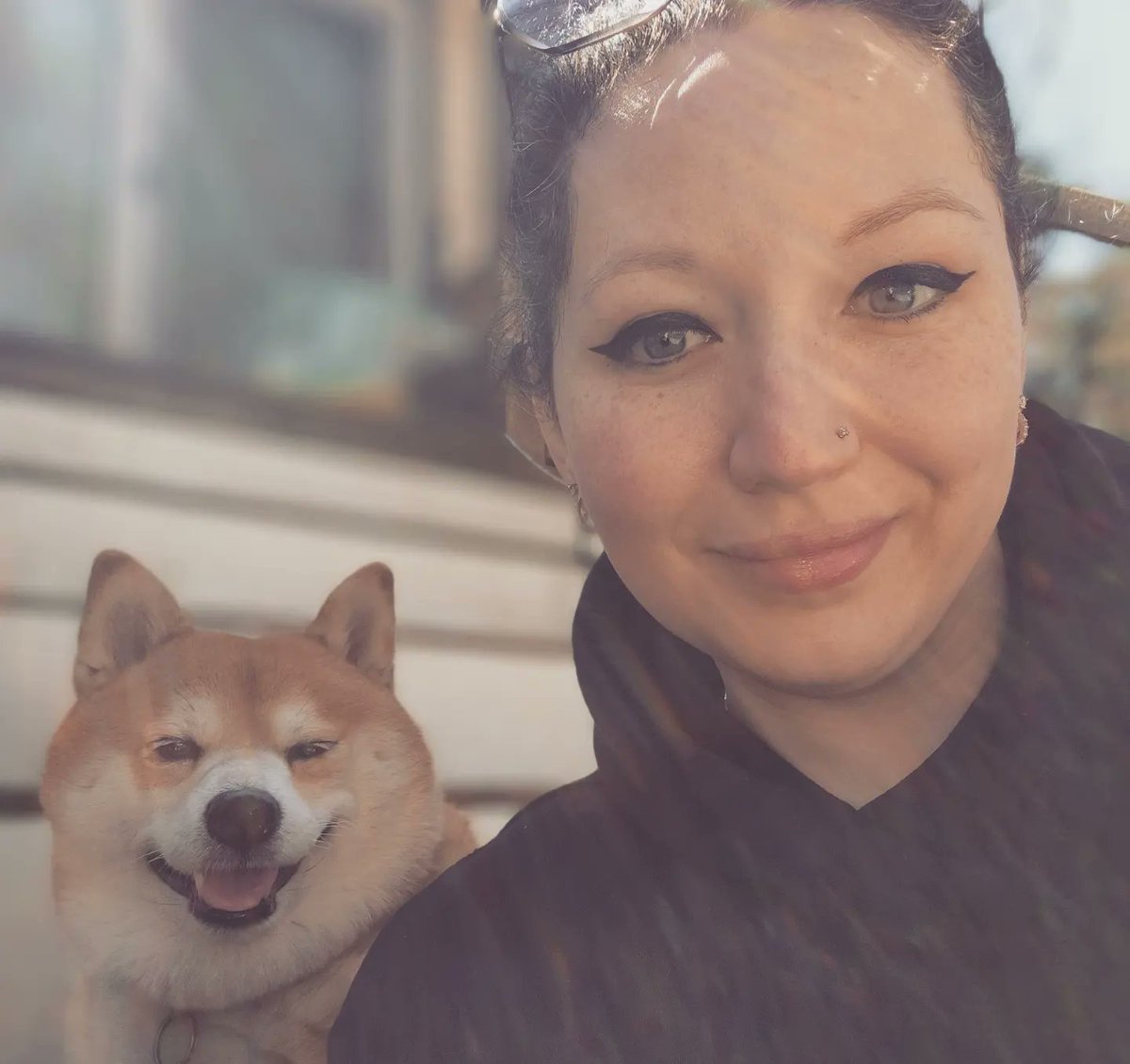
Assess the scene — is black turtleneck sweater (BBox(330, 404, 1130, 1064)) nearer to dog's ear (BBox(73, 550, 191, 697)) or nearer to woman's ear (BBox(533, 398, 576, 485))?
woman's ear (BBox(533, 398, 576, 485))

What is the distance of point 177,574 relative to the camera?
76 cm

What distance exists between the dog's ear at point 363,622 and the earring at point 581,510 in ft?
0.54

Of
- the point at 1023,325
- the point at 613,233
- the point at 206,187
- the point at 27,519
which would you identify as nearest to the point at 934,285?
the point at 1023,325

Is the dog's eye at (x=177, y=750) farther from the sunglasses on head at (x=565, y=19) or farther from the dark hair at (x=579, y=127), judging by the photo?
the sunglasses on head at (x=565, y=19)

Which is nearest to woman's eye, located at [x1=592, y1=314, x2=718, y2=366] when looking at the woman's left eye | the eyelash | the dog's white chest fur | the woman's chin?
the eyelash

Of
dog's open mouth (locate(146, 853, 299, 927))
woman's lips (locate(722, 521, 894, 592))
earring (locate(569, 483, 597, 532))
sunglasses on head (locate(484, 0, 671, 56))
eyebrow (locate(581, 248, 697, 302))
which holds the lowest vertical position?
dog's open mouth (locate(146, 853, 299, 927))

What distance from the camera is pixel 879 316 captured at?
2.42ft

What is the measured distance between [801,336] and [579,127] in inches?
9.5

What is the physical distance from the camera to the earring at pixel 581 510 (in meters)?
0.86

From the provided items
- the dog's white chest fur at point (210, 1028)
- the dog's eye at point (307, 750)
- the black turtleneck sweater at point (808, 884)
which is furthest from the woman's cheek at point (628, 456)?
the dog's white chest fur at point (210, 1028)

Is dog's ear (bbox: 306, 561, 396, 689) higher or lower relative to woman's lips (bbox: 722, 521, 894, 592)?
lower

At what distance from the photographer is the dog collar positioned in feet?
2.50

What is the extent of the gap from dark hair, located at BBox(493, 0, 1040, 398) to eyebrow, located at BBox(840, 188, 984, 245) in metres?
0.06

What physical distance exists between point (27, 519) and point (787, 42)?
624 millimetres
